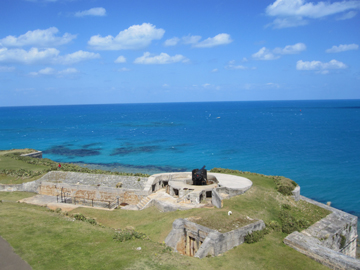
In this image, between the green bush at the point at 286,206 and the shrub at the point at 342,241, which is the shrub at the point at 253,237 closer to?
the green bush at the point at 286,206

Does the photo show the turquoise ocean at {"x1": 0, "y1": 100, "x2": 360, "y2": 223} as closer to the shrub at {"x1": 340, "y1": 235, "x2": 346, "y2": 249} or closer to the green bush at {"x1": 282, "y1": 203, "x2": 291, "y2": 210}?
the shrub at {"x1": 340, "y1": 235, "x2": 346, "y2": 249}

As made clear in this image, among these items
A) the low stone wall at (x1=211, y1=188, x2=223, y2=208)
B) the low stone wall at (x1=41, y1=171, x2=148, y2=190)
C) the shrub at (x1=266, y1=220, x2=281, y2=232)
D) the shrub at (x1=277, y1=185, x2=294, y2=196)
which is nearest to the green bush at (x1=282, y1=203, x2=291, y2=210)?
the shrub at (x1=277, y1=185, x2=294, y2=196)

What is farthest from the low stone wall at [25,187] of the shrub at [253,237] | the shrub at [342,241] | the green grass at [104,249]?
the shrub at [342,241]

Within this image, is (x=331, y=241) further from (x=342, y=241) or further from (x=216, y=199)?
(x=216, y=199)

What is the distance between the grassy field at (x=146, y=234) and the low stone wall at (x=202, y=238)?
57 centimetres

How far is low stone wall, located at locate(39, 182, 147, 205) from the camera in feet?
104

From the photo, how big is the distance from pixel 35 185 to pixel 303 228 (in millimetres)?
31230

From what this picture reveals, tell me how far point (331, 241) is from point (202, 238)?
38.5 ft

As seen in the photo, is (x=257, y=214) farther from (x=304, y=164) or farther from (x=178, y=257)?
(x=304, y=164)

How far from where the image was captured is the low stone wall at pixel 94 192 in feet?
104

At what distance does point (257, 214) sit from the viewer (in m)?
24.7

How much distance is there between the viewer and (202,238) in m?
20.6

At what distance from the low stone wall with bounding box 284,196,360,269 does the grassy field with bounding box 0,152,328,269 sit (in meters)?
0.60

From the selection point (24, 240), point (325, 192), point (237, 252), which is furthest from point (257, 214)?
point (325, 192)
